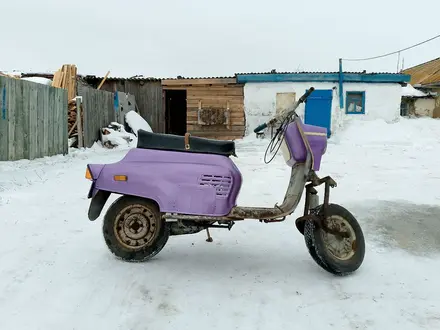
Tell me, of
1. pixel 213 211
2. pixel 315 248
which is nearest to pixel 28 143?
pixel 213 211

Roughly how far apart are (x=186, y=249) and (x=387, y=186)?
4702mm

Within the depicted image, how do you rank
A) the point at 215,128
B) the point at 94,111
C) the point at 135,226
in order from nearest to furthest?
the point at 135,226 < the point at 94,111 < the point at 215,128

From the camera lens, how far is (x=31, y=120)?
372 inches

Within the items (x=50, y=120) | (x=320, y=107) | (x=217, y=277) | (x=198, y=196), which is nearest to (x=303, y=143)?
(x=198, y=196)

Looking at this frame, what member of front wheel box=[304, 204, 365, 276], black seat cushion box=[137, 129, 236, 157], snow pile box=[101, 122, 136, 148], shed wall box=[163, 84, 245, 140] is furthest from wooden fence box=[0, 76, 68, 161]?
shed wall box=[163, 84, 245, 140]

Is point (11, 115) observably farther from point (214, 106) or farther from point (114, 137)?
point (214, 106)

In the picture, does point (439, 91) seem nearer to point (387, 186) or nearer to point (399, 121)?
point (399, 121)

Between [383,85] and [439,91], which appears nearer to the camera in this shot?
[383,85]

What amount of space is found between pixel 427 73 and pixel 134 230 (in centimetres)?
3282

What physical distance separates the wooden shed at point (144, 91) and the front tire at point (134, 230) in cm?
1692

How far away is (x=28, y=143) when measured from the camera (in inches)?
364

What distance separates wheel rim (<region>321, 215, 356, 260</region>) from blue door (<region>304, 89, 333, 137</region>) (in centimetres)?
1510

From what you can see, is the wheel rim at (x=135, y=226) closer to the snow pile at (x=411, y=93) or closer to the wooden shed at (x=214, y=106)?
the wooden shed at (x=214, y=106)

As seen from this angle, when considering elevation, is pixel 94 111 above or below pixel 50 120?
above
